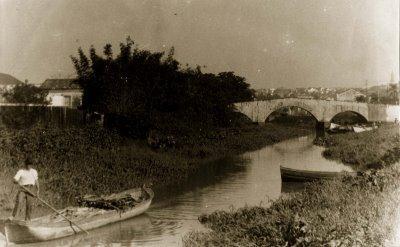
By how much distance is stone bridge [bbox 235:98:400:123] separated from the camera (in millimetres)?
62406

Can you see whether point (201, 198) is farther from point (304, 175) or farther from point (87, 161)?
point (304, 175)

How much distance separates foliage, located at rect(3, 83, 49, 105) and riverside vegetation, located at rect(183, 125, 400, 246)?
26927mm

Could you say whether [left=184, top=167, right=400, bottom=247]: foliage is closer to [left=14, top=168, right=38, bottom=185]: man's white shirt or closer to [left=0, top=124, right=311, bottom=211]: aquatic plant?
[left=14, top=168, right=38, bottom=185]: man's white shirt

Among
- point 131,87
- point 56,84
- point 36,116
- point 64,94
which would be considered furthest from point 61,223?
point 56,84

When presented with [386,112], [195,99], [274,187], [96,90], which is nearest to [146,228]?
[274,187]

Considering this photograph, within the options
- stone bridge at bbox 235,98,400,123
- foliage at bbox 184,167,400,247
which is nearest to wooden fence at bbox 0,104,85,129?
foliage at bbox 184,167,400,247

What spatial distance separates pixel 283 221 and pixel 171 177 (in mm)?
11840

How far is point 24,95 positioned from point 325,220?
104 feet

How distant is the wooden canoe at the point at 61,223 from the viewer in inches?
442

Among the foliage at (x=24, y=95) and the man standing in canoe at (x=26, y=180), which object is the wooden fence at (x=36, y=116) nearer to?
the man standing in canoe at (x=26, y=180)

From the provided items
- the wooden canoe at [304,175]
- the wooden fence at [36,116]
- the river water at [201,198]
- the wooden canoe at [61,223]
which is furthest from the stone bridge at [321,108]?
the wooden canoe at [61,223]

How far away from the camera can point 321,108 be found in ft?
212

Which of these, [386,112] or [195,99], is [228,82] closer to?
[386,112]

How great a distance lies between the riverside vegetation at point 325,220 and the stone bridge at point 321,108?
149 ft
